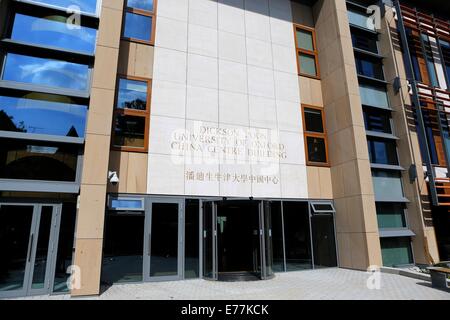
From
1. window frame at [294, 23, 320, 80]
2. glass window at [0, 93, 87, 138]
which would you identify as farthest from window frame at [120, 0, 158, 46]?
window frame at [294, 23, 320, 80]

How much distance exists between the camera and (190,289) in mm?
9039

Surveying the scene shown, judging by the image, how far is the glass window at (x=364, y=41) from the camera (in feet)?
51.1

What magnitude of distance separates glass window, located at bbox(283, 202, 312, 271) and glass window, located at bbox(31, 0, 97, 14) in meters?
10.7

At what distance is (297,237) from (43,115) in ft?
34.8

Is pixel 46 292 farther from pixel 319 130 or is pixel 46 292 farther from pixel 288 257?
pixel 319 130

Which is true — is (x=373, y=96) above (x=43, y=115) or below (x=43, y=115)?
above

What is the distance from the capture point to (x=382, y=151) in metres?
14.5

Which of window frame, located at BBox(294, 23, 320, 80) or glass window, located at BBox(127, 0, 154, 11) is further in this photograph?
window frame, located at BBox(294, 23, 320, 80)

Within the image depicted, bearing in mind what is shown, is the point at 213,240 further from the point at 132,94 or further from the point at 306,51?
the point at 306,51

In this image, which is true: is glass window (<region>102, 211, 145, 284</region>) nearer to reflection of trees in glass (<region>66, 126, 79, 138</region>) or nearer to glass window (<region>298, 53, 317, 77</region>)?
reflection of trees in glass (<region>66, 126, 79, 138</region>)

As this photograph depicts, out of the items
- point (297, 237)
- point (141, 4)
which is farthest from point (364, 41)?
point (141, 4)

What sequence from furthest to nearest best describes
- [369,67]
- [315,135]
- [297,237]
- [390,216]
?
[369,67], [315,135], [390,216], [297,237]

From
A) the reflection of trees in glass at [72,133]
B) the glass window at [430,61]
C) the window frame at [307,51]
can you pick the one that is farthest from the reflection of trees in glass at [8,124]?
the glass window at [430,61]

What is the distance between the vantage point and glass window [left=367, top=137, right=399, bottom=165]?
14227 millimetres
